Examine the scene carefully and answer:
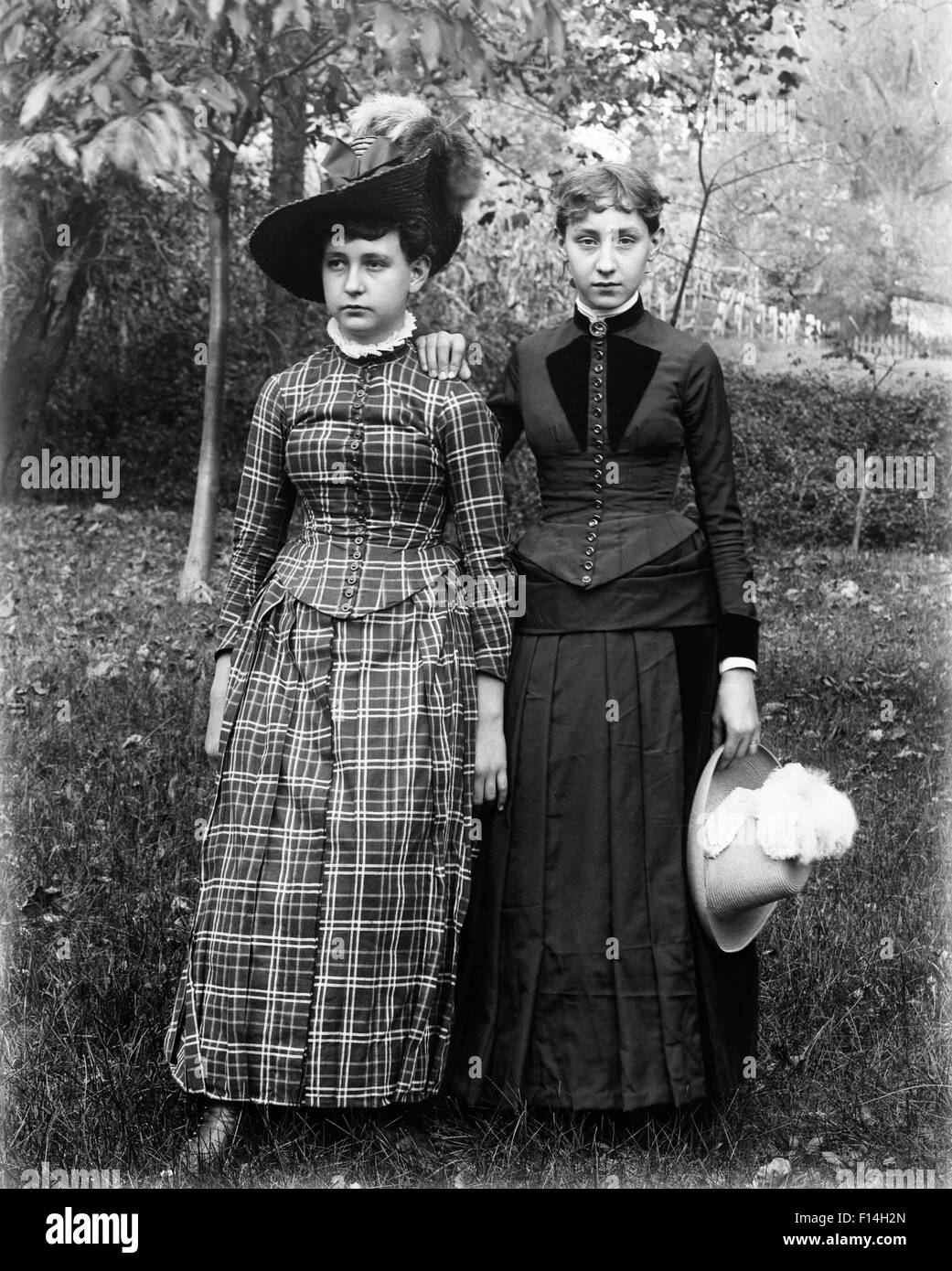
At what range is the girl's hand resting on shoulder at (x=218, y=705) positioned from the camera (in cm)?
305

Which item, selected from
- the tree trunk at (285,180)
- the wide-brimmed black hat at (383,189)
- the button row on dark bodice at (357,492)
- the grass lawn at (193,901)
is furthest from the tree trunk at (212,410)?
the button row on dark bodice at (357,492)

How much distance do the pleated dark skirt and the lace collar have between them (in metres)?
0.62

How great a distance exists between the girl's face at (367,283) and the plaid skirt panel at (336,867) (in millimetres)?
612

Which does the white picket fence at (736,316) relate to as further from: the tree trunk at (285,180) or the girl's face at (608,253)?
the girl's face at (608,253)

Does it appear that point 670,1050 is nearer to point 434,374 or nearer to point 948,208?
point 434,374

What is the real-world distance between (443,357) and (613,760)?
0.98m

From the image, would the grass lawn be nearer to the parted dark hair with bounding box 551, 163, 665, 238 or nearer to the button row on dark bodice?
the button row on dark bodice

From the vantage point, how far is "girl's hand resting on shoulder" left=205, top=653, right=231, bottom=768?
3055 mm

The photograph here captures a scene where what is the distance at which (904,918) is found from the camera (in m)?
4.24

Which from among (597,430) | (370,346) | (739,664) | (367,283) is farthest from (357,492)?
(739,664)

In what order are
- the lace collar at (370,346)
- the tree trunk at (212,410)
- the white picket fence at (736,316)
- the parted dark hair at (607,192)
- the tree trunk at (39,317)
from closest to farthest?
the parted dark hair at (607,192)
the lace collar at (370,346)
the tree trunk at (212,410)
the white picket fence at (736,316)
the tree trunk at (39,317)

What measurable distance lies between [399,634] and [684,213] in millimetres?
6221

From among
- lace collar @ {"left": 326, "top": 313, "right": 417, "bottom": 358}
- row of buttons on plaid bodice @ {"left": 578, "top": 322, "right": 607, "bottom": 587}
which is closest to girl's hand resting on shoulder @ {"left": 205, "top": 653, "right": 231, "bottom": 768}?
lace collar @ {"left": 326, "top": 313, "right": 417, "bottom": 358}
